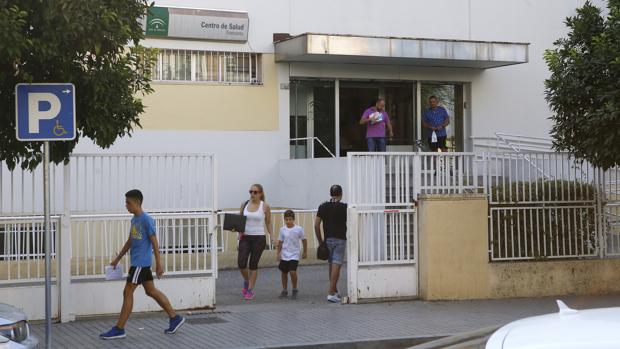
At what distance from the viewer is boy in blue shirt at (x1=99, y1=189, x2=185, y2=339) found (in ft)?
32.7

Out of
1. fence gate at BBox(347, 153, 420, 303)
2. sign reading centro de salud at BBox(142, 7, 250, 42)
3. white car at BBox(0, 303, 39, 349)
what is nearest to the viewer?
white car at BBox(0, 303, 39, 349)

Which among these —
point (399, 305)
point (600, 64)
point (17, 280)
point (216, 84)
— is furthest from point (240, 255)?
point (216, 84)

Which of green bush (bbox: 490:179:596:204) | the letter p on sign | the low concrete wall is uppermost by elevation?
the letter p on sign

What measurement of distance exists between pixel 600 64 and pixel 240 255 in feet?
19.7

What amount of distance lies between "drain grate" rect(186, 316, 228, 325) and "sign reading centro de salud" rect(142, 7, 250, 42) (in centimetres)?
931

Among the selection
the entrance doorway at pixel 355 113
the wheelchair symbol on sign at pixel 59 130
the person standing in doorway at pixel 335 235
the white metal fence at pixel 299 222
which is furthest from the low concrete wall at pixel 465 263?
the entrance doorway at pixel 355 113

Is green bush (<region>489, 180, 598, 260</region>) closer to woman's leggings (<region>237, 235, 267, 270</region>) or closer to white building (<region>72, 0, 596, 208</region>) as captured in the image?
woman's leggings (<region>237, 235, 267, 270</region>)

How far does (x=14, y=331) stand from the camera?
6535 millimetres

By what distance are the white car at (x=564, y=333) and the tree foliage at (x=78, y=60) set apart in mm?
6551

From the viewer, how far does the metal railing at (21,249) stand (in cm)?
1079

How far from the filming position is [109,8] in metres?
8.95

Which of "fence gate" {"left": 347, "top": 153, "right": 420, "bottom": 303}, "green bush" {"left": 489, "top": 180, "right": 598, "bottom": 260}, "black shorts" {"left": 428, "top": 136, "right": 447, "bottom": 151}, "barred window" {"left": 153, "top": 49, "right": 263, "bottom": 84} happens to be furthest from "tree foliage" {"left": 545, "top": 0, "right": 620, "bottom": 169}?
"barred window" {"left": 153, "top": 49, "right": 263, "bottom": 84}

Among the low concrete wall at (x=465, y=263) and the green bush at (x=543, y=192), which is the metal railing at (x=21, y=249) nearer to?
the low concrete wall at (x=465, y=263)

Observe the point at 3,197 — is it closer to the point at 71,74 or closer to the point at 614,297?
the point at 71,74
